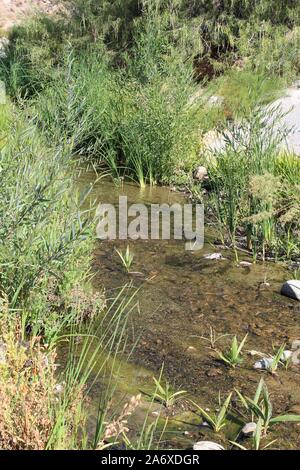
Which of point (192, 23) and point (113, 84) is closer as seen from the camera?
point (113, 84)

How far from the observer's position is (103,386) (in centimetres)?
360

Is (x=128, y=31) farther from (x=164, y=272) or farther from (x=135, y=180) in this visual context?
(x=164, y=272)

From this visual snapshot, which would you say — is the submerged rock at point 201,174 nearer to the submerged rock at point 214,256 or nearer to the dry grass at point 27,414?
the submerged rock at point 214,256

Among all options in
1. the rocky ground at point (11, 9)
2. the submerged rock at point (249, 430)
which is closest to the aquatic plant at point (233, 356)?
the submerged rock at point (249, 430)

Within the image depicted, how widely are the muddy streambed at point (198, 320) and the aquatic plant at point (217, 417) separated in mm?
50

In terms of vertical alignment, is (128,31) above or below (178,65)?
above

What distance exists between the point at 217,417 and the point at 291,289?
1844mm

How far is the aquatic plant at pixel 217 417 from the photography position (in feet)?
10.7

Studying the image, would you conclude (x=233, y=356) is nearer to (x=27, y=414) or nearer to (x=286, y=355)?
(x=286, y=355)

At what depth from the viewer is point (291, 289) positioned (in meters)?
4.97

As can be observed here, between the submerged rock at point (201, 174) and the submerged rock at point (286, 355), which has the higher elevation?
the submerged rock at point (201, 174)

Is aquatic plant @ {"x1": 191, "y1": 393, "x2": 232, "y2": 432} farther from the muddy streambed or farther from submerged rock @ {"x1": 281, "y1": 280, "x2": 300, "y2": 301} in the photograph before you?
submerged rock @ {"x1": 281, "y1": 280, "x2": 300, "y2": 301}
